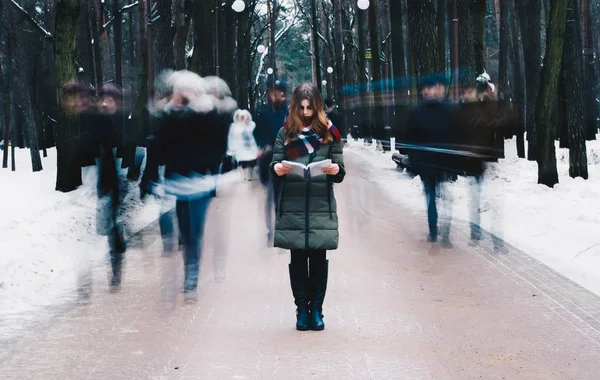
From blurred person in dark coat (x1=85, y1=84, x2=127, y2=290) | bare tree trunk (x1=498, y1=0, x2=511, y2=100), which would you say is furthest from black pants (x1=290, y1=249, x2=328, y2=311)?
bare tree trunk (x1=498, y1=0, x2=511, y2=100)

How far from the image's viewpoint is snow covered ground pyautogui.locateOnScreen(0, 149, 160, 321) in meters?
8.91

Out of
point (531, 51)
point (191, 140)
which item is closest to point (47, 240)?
point (191, 140)

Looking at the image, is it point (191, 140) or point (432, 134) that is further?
point (432, 134)

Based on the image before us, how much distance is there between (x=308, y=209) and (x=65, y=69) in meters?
12.6

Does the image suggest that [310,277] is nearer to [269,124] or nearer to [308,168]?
[308,168]

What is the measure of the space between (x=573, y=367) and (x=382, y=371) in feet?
4.06

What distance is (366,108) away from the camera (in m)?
58.0

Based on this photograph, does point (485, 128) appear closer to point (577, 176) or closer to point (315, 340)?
point (577, 176)

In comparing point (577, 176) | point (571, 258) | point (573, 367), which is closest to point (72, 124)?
point (577, 176)

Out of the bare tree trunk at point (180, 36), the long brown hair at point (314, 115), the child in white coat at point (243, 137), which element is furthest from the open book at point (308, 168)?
the bare tree trunk at point (180, 36)

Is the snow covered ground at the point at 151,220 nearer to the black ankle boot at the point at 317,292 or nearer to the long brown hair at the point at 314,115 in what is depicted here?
the black ankle boot at the point at 317,292

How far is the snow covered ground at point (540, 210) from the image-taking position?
402 inches

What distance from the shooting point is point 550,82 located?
16422 millimetres

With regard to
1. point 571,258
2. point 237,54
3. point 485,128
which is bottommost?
point 571,258
